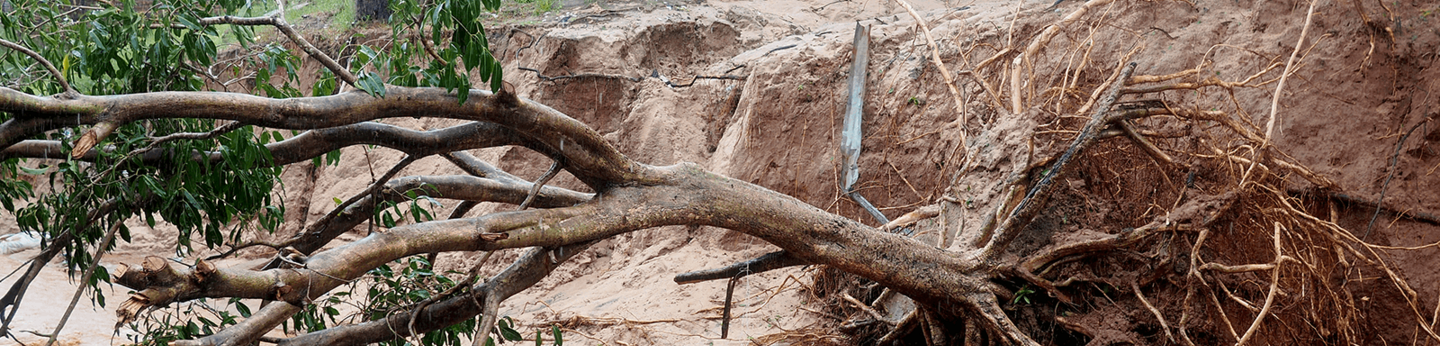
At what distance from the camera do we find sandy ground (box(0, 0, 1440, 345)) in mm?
4336

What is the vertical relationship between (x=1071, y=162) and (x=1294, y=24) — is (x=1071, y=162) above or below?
below

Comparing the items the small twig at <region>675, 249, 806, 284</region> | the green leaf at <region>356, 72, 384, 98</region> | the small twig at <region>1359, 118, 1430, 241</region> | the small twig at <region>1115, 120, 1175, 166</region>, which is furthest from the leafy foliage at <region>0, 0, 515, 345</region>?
the small twig at <region>1359, 118, 1430, 241</region>

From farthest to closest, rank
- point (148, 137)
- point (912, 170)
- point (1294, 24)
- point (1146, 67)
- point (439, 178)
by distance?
1. point (912, 170)
2. point (1146, 67)
3. point (1294, 24)
4. point (439, 178)
5. point (148, 137)

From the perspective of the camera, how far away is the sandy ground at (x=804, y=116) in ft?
→ 14.2

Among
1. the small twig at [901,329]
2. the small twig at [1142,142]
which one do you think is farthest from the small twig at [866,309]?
the small twig at [1142,142]

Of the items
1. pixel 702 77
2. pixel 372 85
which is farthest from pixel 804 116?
pixel 372 85

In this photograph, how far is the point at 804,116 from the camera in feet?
21.0

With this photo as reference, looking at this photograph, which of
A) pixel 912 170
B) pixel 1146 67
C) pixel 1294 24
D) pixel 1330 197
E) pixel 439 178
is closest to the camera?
pixel 439 178

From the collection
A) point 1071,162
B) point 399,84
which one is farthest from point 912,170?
point 399,84

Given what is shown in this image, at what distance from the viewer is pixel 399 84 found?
132 inches

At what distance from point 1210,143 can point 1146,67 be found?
1.02m

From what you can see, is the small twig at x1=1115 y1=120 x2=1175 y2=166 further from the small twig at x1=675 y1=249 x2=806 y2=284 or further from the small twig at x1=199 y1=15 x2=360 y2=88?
the small twig at x1=199 y1=15 x2=360 y2=88

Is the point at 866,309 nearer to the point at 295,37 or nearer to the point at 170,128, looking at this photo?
the point at 295,37

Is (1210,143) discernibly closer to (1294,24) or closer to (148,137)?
(1294,24)
